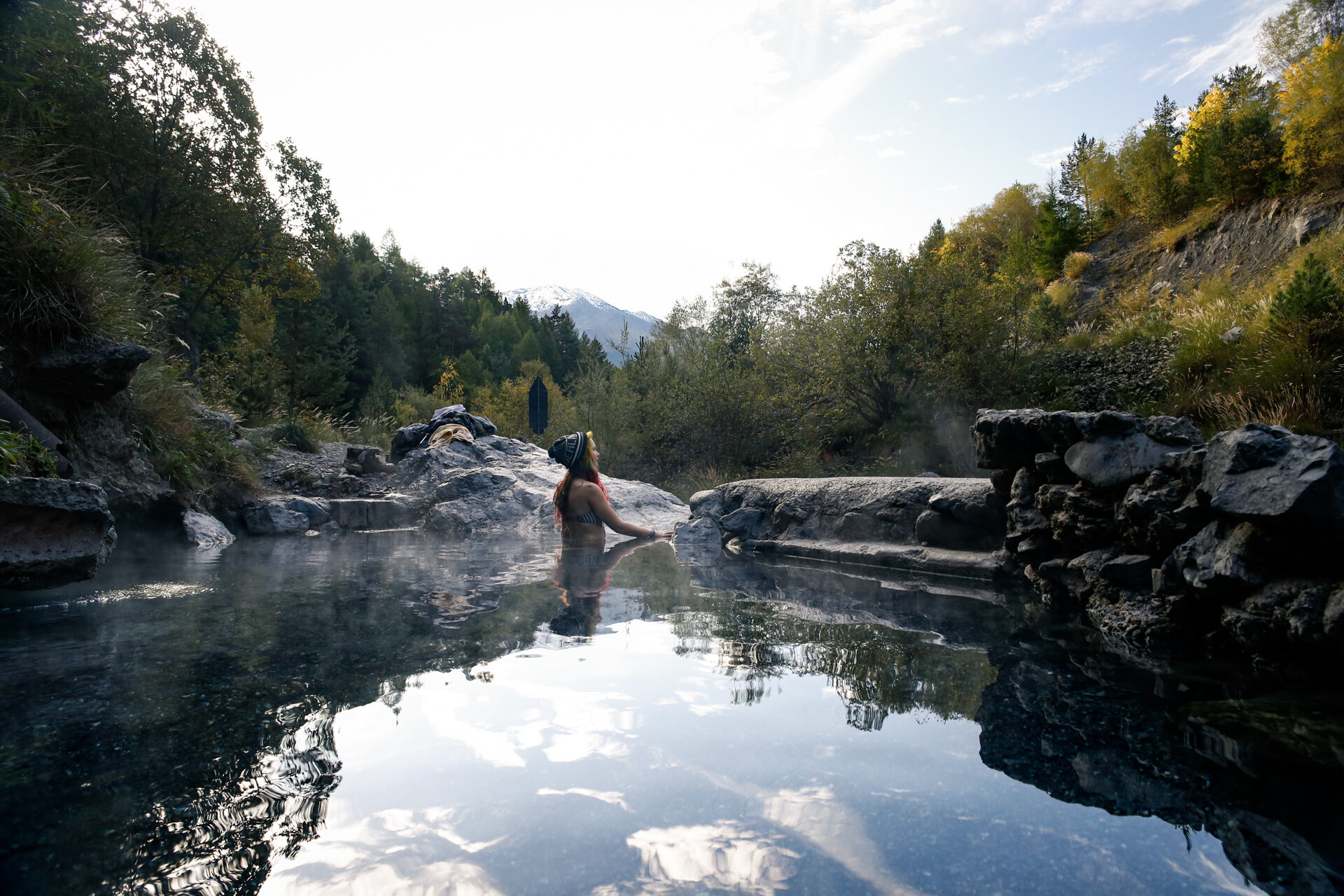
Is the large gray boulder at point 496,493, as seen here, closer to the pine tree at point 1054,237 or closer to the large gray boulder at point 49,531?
the large gray boulder at point 49,531

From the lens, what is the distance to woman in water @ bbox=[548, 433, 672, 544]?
7.06 meters

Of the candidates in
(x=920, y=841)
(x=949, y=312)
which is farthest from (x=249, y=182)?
(x=920, y=841)

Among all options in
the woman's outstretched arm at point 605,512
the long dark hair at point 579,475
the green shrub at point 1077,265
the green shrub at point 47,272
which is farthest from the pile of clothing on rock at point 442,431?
the green shrub at point 1077,265

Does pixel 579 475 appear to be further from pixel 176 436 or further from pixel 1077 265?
Answer: pixel 1077 265

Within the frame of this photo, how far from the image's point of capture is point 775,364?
1486 cm

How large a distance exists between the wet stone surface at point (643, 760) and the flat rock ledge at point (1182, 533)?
0.21m

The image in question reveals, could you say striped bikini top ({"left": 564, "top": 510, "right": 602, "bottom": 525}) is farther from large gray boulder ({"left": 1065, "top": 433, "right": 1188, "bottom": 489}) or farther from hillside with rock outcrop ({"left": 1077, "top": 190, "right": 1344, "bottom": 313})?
hillside with rock outcrop ({"left": 1077, "top": 190, "right": 1344, "bottom": 313})

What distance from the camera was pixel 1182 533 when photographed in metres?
3.37

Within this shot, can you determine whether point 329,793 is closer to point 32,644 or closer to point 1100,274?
point 32,644

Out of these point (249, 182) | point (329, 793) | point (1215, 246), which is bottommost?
point (329, 793)

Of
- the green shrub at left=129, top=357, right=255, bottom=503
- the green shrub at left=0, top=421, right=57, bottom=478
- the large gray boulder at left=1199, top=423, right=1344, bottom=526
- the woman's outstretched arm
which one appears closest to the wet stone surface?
the large gray boulder at left=1199, top=423, right=1344, bottom=526

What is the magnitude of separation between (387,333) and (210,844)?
41.7 m

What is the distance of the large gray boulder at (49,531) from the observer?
3354 millimetres

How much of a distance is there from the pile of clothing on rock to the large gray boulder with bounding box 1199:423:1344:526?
36.4 ft
